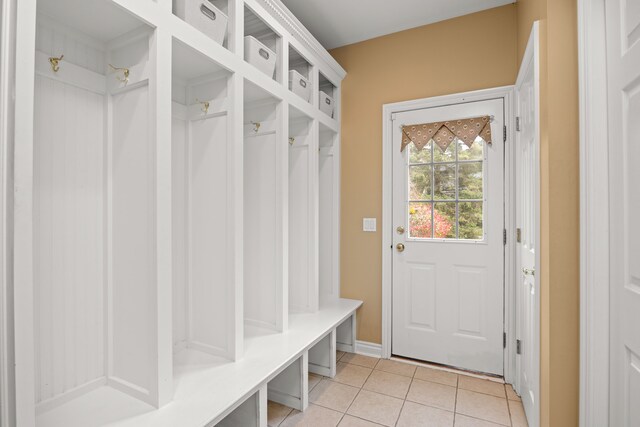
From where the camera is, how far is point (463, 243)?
252cm

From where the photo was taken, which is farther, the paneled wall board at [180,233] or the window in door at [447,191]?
the window in door at [447,191]

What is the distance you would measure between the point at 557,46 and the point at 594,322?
3.82 feet

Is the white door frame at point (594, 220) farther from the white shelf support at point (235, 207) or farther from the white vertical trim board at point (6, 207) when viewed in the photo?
the white vertical trim board at point (6, 207)

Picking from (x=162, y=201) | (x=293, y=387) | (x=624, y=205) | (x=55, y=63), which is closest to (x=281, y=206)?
(x=162, y=201)

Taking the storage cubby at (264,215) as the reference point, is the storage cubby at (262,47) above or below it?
above

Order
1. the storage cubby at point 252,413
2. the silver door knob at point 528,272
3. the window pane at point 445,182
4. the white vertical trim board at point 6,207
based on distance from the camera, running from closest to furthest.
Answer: the white vertical trim board at point 6,207
the storage cubby at point 252,413
the silver door knob at point 528,272
the window pane at point 445,182

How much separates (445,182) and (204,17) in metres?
1.97

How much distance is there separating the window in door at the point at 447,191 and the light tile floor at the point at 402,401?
3.45 feet

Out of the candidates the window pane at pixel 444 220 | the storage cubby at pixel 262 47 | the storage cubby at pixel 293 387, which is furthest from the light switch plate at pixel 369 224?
the storage cubby at pixel 262 47

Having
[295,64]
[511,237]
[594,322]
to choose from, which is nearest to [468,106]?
[511,237]

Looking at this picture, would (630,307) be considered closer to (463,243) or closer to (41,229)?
(463,243)

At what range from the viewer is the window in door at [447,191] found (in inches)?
97.9

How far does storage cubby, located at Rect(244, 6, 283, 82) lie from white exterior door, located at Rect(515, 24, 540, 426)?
1.42 metres

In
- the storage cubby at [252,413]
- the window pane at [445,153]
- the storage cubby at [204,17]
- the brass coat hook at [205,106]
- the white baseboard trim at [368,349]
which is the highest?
the storage cubby at [204,17]
